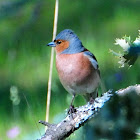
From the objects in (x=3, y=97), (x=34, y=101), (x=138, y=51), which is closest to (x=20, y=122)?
(x=34, y=101)

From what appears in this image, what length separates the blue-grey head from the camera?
2.23m

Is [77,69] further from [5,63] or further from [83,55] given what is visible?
[5,63]

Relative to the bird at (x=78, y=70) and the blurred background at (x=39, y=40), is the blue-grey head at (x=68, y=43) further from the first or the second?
the blurred background at (x=39, y=40)

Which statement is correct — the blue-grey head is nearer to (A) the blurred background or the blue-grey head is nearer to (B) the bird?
(B) the bird

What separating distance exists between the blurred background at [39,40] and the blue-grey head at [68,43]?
0.42 m

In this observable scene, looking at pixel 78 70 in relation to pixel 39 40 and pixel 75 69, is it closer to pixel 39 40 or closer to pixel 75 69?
pixel 75 69

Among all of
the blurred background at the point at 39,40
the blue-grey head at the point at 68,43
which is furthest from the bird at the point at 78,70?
the blurred background at the point at 39,40

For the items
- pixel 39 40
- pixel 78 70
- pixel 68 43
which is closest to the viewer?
pixel 78 70

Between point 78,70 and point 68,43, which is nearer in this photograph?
point 78,70

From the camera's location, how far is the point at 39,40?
4.46 m

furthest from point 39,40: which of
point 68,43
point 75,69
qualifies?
point 75,69

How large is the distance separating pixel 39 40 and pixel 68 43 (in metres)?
2.21

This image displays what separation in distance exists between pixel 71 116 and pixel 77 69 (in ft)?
2.43

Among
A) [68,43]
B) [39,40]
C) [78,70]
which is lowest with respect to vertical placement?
[78,70]
